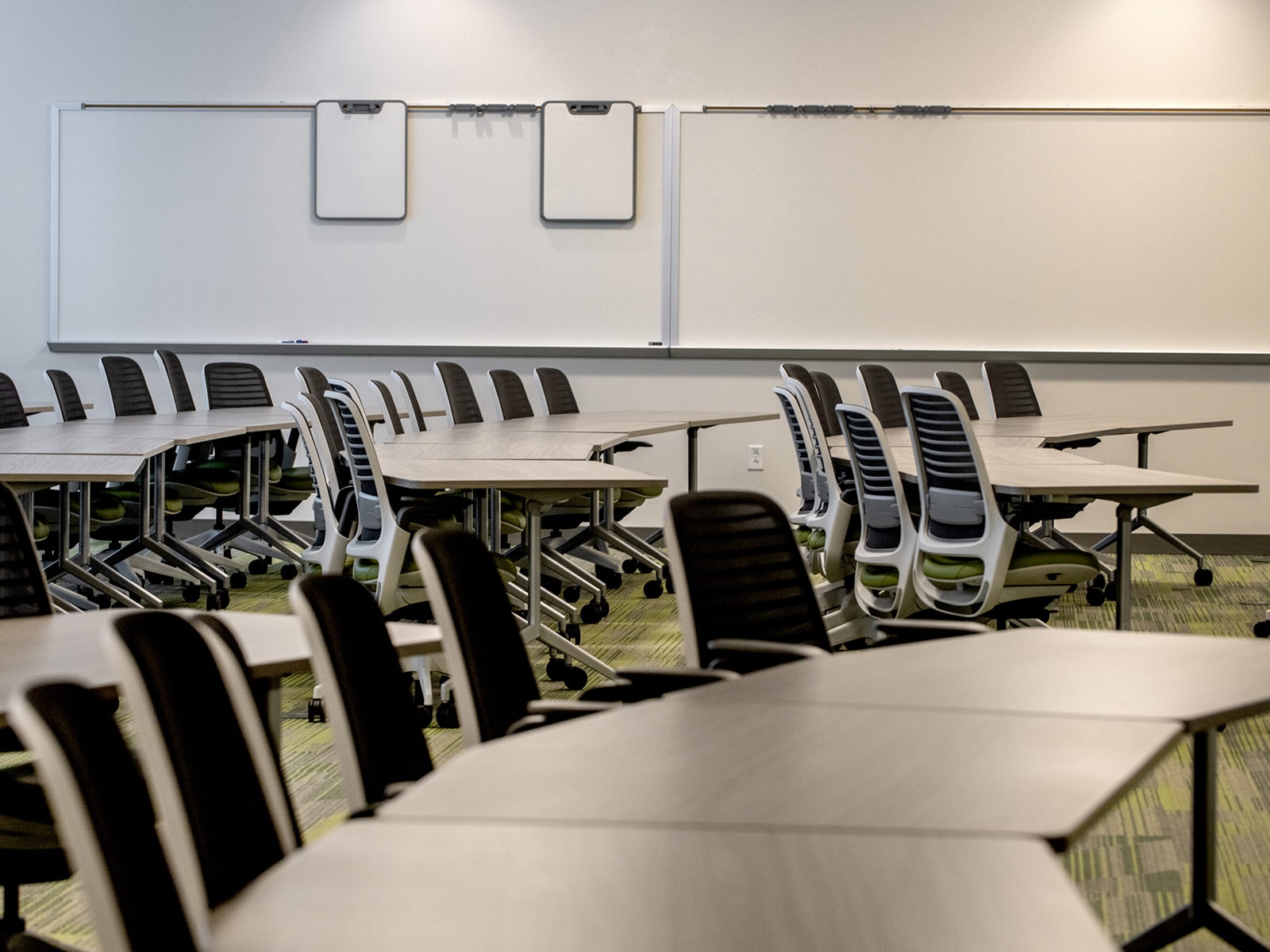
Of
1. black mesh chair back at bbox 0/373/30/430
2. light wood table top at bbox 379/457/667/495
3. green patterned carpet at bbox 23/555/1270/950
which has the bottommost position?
green patterned carpet at bbox 23/555/1270/950

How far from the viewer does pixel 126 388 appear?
6.76 metres

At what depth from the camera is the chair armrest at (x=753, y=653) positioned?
82.6 inches

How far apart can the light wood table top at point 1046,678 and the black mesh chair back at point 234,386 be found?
571cm

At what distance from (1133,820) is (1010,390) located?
4.25 m

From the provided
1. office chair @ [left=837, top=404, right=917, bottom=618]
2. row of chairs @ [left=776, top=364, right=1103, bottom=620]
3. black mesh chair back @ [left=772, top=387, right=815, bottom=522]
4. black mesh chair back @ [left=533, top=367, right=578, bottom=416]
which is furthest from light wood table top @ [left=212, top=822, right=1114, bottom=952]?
black mesh chair back @ [left=533, top=367, right=578, bottom=416]

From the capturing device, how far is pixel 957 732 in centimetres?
159

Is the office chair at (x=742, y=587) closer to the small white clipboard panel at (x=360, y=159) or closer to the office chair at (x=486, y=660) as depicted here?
the office chair at (x=486, y=660)

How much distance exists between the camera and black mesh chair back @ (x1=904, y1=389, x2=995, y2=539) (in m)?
3.78

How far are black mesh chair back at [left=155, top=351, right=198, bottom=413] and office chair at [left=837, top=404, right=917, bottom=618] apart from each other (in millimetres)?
4206

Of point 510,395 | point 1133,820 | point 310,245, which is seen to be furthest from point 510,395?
point 1133,820

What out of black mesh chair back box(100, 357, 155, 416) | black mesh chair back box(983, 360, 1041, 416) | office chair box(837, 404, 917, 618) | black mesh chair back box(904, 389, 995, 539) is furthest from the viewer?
black mesh chair back box(983, 360, 1041, 416)

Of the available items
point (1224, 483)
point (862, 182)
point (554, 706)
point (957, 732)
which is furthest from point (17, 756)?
point (862, 182)

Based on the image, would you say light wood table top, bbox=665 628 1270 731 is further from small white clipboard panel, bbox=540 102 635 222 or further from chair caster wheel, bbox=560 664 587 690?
small white clipboard panel, bbox=540 102 635 222

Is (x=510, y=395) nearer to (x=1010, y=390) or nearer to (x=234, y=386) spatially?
(x=234, y=386)
